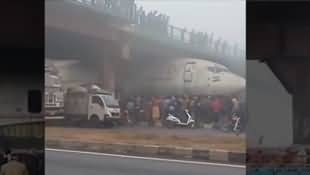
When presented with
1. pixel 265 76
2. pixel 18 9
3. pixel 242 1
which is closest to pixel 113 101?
pixel 242 1

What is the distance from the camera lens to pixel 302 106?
4434 millimetres

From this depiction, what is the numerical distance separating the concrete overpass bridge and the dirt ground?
42cm

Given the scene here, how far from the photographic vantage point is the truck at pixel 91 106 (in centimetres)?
364

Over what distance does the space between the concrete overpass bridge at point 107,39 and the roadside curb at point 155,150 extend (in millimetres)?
518

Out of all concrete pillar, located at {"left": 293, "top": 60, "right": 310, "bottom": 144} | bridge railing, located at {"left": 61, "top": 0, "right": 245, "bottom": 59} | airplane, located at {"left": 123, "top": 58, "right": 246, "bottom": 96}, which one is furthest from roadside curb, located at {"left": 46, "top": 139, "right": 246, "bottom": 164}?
concrete pillar, located at {"left": 293, "top": 60, "right": 310, "bottom": 144}

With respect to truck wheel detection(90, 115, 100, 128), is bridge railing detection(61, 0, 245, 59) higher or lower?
higher

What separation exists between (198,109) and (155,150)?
0.44 metres

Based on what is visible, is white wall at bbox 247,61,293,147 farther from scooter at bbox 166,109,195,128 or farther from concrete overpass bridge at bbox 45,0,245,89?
scooter at bbox 166,109,195,128

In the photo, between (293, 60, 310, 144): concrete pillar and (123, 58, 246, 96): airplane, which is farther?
(293, 60, 310, 144): concrete pillar

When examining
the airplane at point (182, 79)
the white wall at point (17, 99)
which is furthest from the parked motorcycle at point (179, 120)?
the white wall at point (17, 99)

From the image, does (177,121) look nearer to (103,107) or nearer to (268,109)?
(103,107)

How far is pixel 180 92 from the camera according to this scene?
361 cm

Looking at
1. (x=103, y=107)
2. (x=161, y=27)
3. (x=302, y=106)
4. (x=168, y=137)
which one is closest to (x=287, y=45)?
(x=302, y=106)

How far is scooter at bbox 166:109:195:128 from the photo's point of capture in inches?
141
